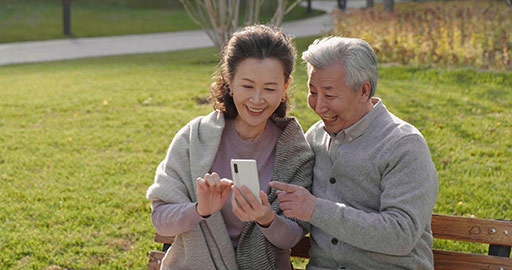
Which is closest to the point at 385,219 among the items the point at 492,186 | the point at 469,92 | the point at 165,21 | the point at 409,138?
the point at 409,138

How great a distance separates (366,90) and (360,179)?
1.28 feet

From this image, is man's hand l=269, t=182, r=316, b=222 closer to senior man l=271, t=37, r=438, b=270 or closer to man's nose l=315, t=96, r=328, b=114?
senior man l=271, t=37, r=438, b=270

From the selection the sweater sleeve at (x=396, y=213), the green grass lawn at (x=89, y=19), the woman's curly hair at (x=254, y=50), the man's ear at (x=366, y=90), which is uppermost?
the woman's curly hair at (x=254, y=50)

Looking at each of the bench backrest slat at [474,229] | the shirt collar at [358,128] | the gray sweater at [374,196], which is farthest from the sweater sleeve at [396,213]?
the bench backrest slat at [474,229]

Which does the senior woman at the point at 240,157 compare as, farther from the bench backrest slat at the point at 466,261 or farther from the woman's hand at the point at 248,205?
the bench backrest slat at the point at 466,261

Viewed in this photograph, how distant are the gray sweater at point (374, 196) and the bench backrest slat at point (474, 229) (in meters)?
0.25

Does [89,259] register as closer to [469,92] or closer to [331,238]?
[331,238]

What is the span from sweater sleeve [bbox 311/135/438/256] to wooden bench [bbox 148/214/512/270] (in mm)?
467

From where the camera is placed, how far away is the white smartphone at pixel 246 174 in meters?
2.27

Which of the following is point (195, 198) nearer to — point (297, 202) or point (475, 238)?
point (297, 202)

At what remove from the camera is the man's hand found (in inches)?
94.8

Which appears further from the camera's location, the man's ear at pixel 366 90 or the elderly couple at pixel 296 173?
the man's ear at pixel 366 90

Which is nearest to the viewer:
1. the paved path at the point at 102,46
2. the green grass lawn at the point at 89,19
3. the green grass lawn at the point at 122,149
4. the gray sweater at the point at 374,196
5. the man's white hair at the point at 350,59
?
the gray sweater at the point at 374,196

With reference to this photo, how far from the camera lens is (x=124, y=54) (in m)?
16.0
